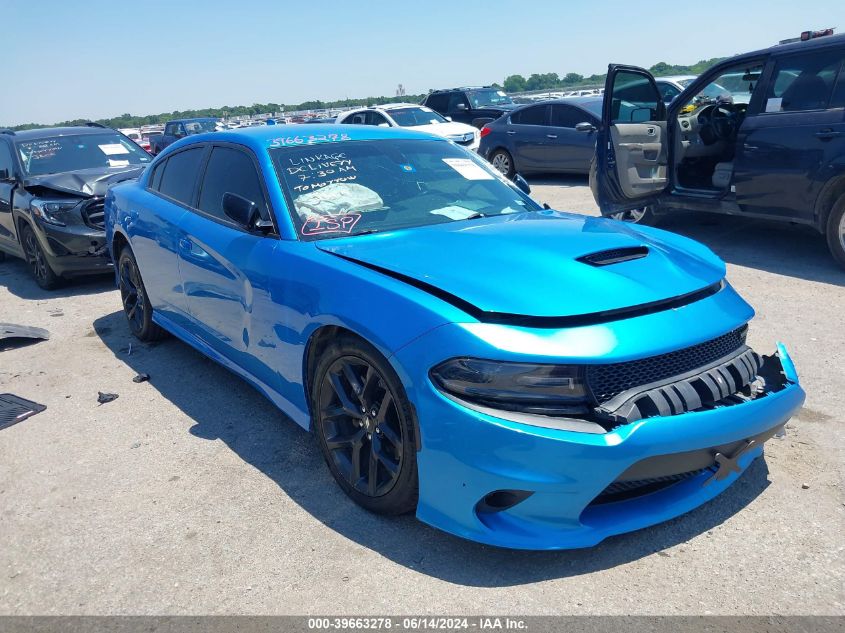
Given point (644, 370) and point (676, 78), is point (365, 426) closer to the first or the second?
point (644, 370)

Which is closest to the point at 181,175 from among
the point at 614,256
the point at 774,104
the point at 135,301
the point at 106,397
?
the point at 135,301

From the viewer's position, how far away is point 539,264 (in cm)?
282

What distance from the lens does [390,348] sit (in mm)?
2584

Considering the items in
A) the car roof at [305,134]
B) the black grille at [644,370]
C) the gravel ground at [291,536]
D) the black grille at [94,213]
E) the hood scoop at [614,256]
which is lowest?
the gravel ground at [291,536]

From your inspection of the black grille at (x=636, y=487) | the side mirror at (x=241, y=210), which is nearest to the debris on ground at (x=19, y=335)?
the side mirror at (x=241, y=210)

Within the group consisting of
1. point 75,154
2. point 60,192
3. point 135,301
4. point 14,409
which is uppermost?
point 75,154

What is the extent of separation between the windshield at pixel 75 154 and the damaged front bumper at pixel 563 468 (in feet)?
23.4

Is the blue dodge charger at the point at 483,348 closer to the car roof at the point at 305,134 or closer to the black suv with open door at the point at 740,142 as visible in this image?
the car roof at the point at 305,134

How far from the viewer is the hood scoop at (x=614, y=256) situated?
2.88m

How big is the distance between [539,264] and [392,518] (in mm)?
1243

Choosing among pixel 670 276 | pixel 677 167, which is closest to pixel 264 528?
pixel 670 276

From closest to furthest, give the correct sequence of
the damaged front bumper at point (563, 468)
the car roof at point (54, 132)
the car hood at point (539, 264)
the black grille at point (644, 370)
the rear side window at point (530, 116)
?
1. the damaged front bumper at point (563, 468)
2. the black grille at point (644, 370)
3. the car hood at point (539, 264)
4. the car roof at point (54, 132)
5. the rear side window at point (530, 116)

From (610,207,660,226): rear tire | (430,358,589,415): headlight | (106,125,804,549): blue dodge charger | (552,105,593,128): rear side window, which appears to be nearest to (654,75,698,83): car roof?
(552,105,593,128): rear side window

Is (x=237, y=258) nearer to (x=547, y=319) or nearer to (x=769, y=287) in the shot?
(x=547, y=319)
